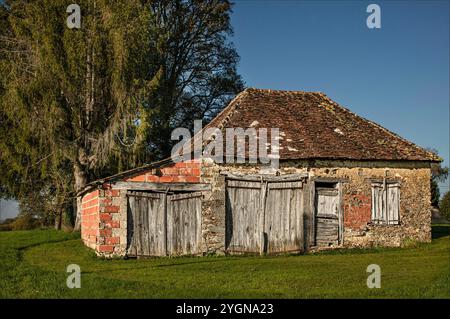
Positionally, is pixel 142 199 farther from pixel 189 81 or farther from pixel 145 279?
pixel 189 81

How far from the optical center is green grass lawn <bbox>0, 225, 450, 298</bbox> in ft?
31.1

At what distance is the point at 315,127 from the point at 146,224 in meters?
7.17

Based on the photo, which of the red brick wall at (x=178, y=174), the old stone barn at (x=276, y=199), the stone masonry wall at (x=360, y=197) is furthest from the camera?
the stone masonry wall at (x=360, y=197)

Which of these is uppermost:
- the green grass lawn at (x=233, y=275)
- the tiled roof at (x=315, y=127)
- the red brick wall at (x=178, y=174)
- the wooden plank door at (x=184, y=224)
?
the tiled roof at (x=315, y=127)

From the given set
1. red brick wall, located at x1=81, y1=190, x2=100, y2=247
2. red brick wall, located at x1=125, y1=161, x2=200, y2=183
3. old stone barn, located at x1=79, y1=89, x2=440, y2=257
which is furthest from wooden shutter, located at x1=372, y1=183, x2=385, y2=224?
red brick wall, located at x1=81, y1=190, x2=100, y2=247

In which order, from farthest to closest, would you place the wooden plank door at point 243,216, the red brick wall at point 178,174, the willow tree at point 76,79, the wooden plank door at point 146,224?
the willow tree at point 76,79
the wooden plank door at point 243,216
the red brick wall at point 178,174
the wooden plank door at point 146,224

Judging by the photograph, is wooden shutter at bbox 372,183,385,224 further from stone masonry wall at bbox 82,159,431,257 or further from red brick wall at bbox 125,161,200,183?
red brick wall at bbox 125,161,200,183

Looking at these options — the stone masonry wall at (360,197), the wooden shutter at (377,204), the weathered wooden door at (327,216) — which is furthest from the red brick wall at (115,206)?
the wooden shutter at (377,204)

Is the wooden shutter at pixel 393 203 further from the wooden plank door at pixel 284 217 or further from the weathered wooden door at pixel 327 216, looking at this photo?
the wooden plank door at pixel 284 217

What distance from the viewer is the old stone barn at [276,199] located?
16672mm

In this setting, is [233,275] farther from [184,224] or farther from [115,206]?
[115,206]

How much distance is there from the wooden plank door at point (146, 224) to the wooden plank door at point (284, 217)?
3.33 meters

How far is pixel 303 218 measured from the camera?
58.1ft

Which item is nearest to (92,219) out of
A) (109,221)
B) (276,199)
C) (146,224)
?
(109,221)
